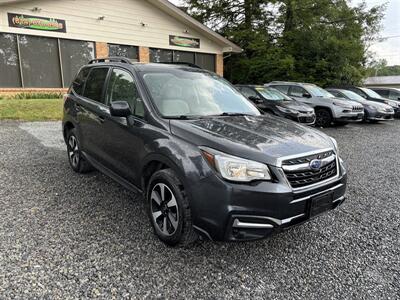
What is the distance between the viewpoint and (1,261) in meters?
2.65

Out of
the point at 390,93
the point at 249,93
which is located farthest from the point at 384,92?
the point at 249,93

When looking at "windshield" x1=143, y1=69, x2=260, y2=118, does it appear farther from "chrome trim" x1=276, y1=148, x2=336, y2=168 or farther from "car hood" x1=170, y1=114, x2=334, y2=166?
"chrome trim" x1=276, y1=148, x2=336, y2=168

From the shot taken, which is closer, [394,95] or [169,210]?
[169,210]

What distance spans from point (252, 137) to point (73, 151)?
133 inches

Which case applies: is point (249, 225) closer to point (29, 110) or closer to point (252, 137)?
point (252, 137)

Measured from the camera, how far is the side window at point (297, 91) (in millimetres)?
12133

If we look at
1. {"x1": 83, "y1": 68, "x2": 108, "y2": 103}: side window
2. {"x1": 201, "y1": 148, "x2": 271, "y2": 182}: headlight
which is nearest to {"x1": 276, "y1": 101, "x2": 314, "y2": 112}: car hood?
{"x1": 83, "y1": 68, "x2": 108, "y2": 103}: side window

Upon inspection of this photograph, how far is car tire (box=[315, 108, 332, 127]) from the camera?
11243 millimetres

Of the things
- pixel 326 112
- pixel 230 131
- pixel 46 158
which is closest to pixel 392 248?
pixel 230 131

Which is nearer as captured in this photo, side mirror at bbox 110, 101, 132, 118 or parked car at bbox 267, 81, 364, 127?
side mirror at bbox 110, 101, 132, 118

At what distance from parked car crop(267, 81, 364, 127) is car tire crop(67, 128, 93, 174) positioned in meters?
9.16

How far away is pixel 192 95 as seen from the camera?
11.8ft

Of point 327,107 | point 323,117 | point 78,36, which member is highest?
point 78,36

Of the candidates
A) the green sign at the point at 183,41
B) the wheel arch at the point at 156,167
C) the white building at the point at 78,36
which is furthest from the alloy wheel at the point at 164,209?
the green sign at the point at 183,41
